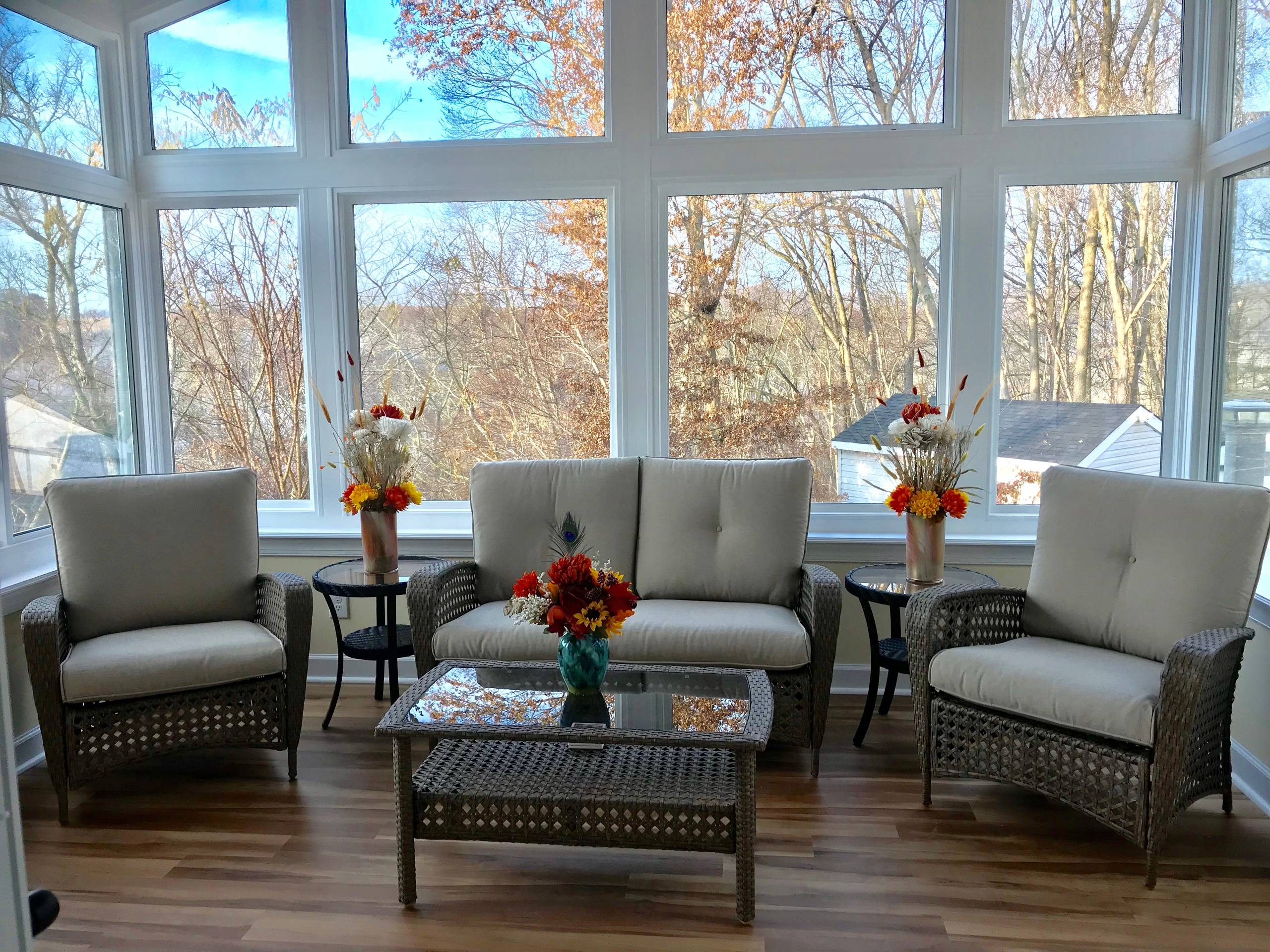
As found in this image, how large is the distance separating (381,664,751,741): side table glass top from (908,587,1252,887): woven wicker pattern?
66cm

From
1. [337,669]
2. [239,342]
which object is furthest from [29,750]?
[239,342]

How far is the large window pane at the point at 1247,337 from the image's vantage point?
3379 millimetres

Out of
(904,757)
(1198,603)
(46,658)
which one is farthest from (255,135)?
(1198,603)

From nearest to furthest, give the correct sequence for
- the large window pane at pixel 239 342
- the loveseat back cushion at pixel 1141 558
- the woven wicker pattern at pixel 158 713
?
the loveseat back cushion at pixel 1141 558, the woven wicker pattern at pixel 158 713, the large window pane at pixel 239 342

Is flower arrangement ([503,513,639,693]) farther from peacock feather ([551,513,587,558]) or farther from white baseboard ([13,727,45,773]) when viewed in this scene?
white baseboard ([13,727,45,773])

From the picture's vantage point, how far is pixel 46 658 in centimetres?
298

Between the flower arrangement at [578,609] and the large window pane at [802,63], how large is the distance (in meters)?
2.21

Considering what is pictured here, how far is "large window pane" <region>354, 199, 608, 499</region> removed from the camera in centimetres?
417

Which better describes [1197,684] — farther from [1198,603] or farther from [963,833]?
[963,833]

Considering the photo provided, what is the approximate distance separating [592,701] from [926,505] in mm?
1515

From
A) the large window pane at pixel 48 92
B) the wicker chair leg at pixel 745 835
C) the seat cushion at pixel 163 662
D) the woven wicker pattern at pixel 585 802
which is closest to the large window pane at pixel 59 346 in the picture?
the large window pane at pixel 48 92

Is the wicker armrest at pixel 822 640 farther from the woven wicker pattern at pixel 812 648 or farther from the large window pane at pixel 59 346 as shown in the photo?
the large window pane at pixel 59 346

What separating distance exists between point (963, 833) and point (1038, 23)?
3.04 m

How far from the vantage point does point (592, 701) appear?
8.58 ft
